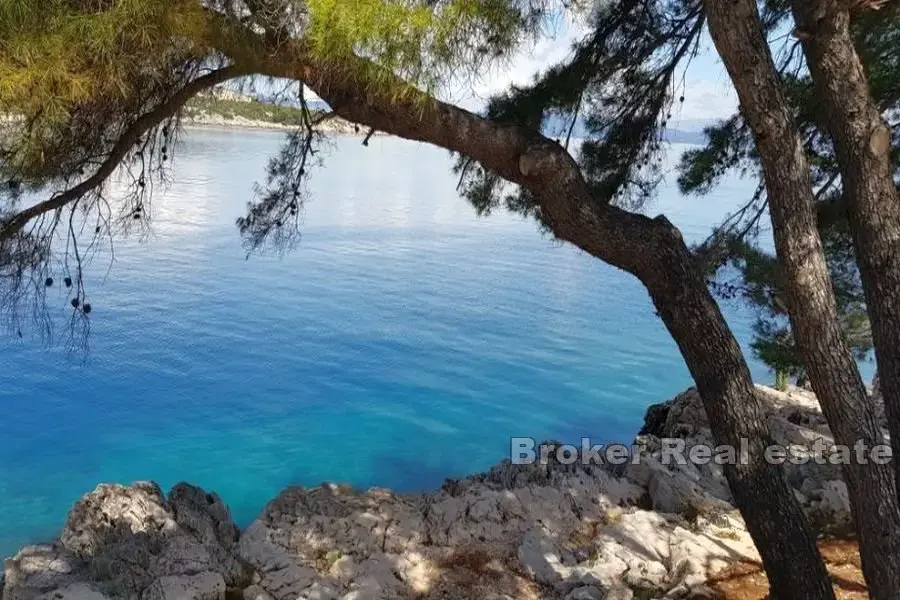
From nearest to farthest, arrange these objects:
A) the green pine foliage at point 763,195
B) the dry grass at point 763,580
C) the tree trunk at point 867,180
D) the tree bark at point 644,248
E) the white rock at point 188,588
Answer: the tree trunk at point 867,180
the tree bark at point 644,248
the white rock at point 188,588
the dry grass at point 763,580
the green pine foliage at point 763,195

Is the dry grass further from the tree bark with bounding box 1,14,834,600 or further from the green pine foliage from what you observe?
the green pine foliage

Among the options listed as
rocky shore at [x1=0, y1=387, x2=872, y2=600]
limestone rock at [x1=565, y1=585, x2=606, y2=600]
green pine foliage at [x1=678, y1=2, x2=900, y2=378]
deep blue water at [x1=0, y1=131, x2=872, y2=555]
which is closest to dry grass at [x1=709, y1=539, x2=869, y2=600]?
rocky shore at [x1=0, y1=387, x2=872, y2=600]

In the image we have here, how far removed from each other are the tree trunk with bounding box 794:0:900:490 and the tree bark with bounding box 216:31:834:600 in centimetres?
35

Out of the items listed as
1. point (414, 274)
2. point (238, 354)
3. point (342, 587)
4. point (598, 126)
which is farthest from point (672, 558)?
point (414, 274)

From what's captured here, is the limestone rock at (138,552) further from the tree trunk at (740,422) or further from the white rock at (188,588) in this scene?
the tree trunk at (740,422)

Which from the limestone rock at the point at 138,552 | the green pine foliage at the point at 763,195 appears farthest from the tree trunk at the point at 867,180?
the limestone rock at the point at 138,552

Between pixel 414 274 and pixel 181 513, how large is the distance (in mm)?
9674

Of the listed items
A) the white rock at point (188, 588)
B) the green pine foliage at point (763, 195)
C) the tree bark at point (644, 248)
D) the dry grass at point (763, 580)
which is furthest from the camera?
the green pine foliage at point (763, 195)

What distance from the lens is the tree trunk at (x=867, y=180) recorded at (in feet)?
6.12

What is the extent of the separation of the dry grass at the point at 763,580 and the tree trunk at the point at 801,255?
948 millimetres

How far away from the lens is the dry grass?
8.90ft

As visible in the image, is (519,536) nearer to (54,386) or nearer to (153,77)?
(153,77)

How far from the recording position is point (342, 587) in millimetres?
2857

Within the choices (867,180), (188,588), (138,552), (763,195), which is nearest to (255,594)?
(188,588)
